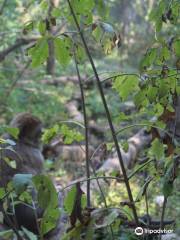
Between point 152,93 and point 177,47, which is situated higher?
point 177,47

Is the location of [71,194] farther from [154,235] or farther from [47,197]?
[154,235]

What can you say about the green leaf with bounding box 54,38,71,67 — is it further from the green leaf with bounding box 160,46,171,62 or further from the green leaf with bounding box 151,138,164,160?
the green leaf with bounding box 151,138,164,160

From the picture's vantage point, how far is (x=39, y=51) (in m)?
1.95

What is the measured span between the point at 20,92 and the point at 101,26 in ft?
34.2

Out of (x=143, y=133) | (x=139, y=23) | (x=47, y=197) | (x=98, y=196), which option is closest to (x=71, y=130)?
(x=47, y=197)

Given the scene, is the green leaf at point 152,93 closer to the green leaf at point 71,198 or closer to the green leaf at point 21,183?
the green leaf at point 71,198

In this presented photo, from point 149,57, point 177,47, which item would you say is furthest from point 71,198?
point 177,47

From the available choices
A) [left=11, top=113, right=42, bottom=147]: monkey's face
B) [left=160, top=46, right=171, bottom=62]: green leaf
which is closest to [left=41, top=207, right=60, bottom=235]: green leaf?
[left=160, top=46, right=171, bottom=62]: green leaf

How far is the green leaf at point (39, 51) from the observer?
194 cm

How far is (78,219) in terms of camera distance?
192cm

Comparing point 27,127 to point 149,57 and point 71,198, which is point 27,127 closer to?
point 149,57

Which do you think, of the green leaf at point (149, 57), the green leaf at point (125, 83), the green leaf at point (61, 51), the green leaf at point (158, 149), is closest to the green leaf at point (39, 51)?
the green leaf at point (61, 51)

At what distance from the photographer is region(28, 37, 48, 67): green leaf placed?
6.37 ft

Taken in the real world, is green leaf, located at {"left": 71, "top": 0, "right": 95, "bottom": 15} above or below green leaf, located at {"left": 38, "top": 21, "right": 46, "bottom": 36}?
above
